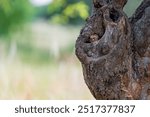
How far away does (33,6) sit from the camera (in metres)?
8.56

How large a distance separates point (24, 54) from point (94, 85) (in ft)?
20.3

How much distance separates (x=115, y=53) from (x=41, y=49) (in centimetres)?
661

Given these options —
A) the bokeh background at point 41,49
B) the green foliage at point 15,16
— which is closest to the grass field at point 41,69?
the bokeh background at point 41,49

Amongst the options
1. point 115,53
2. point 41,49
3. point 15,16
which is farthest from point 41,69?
point 115,53

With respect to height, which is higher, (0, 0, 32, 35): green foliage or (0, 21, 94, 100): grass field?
(0, 0, 32, 35): green foliage

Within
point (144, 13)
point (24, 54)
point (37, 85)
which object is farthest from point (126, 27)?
point (24, 54)

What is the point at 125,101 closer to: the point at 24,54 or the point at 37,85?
the point at 37,85

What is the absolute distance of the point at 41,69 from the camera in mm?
6457

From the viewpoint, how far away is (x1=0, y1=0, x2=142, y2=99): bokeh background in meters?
4.30

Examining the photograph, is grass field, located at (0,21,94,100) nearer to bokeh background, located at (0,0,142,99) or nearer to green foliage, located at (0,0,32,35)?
bokeh background, located at (0,0,142,99)

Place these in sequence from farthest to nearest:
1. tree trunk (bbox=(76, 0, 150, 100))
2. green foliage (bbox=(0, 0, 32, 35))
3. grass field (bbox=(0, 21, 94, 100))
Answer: green foliage (bbox=(0, 0, 32, 35)) → grass field (bbox=(0, 21, 94, 100)) → tree trunk (bbox=(76, 0, 150, 100))

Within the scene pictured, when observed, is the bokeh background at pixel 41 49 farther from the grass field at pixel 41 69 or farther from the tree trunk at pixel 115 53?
the tree trunk at pixel 115 53

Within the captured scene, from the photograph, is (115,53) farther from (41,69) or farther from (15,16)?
(15,16)

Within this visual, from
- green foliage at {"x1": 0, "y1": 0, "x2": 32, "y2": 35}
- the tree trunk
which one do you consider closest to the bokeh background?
green foliage at {"x1": 0, "y1": 0, "x2": 32, "y2": 35}
